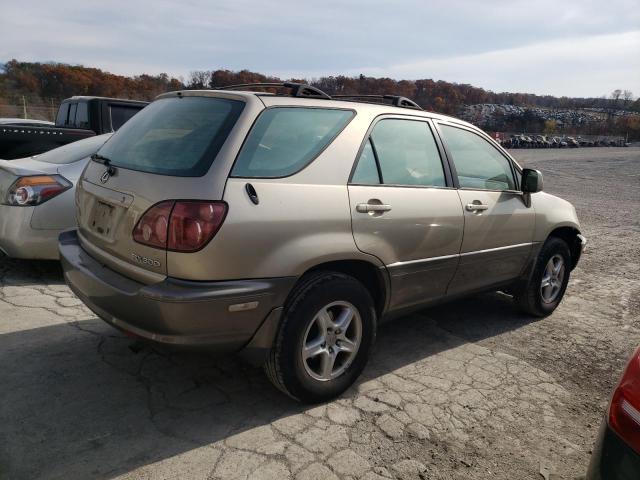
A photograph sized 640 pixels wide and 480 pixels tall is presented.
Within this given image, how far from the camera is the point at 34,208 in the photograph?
443 centimetres

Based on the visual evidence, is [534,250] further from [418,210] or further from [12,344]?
[12,344]

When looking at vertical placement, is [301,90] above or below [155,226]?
above

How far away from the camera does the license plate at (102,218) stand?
2.77 meters

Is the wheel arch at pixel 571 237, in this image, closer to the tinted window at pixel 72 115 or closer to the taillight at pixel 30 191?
the taillight at pixel 30 191

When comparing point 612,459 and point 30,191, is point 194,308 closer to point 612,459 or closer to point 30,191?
point 612,459

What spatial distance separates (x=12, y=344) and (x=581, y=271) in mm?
6035

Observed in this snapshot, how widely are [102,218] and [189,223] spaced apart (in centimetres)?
79

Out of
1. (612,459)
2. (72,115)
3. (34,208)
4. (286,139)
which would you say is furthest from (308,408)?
(72,115)

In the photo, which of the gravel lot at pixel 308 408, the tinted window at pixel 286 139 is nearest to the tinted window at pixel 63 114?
the gravel lot at pixel 308 408

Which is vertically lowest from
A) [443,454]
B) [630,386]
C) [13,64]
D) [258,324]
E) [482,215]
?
[443,454]

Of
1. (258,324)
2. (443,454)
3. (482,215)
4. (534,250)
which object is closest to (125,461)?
(258,324)

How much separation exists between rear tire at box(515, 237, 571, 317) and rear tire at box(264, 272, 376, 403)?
2.01 meters

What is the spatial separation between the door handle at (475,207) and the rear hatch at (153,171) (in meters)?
1.77

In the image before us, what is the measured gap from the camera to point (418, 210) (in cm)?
321
